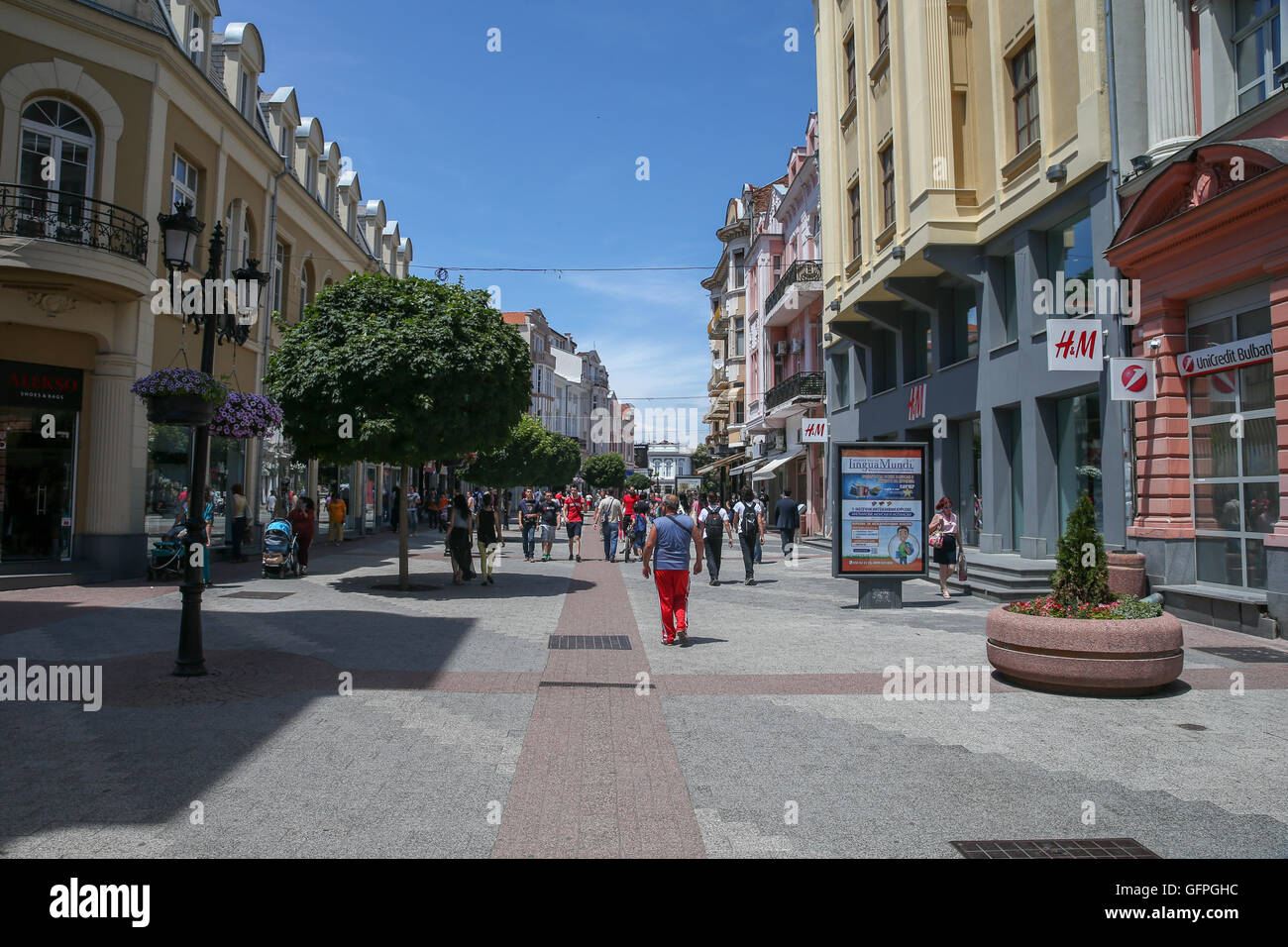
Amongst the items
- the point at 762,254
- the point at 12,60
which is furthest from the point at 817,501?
the point at 12,60

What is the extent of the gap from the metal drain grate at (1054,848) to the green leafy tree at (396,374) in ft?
36.1

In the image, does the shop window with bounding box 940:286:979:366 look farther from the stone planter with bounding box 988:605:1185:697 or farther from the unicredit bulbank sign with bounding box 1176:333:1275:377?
the stone planter with bounding box 988:605:1185:697

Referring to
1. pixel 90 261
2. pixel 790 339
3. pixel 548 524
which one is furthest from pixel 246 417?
pixel 790 339

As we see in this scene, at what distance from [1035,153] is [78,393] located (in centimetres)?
1814

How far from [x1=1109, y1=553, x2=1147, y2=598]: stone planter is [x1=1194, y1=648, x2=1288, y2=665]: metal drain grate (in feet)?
9.19

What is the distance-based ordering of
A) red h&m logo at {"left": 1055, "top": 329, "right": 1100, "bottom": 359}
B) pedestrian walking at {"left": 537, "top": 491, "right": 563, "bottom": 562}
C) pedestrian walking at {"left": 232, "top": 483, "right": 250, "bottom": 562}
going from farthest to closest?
pedestrian walking at {"left": 537, "top": 491, "right": 563, "bottom": 562} < pedestrian walking at {"left": 232, "top": 483, "right": 250, "bottom": 562} < red h&m logo at {"left": 1055, "top": 329, "right": 1100, "bottom": 359}

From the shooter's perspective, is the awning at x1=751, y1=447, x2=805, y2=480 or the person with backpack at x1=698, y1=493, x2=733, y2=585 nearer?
the person with backpack at x1=698, y1=493, x2=733, y2=585

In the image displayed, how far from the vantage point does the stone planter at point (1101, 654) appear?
7.12 metres

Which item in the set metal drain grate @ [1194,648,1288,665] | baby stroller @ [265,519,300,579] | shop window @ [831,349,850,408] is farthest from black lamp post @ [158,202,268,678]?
shop window @ [831,349,850,408]

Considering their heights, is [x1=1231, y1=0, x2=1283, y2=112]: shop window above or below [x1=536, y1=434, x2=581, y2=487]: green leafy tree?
above

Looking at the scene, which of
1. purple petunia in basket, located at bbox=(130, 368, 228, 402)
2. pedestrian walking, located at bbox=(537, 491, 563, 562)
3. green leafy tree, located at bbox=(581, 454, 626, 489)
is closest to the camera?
purple petunia in basket, located at bbox=(130, 368, 228, 402)

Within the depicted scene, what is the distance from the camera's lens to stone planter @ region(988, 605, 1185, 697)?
712 centimetres

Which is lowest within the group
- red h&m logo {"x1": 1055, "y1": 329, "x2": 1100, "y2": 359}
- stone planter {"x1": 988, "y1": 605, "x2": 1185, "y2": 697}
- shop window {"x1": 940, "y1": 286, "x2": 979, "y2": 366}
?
stone planter {"x1": 988, "y1": 605, "x2": 1185, "y2": 697}

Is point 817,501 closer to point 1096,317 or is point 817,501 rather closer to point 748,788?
point 1096,317
